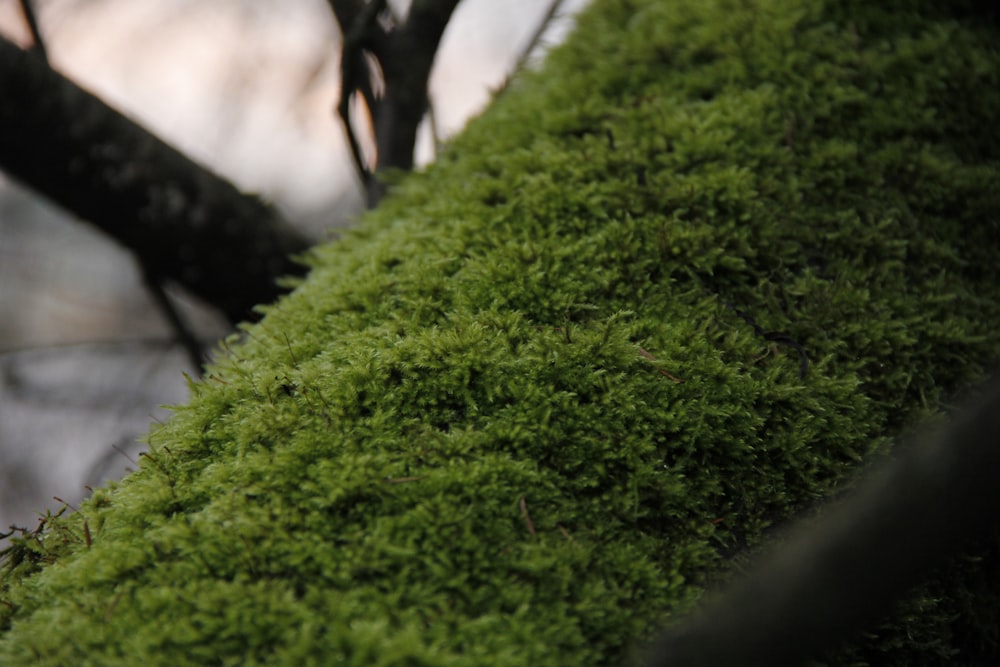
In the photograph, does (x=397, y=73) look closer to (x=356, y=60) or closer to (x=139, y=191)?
(x=356, y=60)

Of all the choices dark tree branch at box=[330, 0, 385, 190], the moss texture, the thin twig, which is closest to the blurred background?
the thin twig

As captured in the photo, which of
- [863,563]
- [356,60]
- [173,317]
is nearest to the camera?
[863,563]

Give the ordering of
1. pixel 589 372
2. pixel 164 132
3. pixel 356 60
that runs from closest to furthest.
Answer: pixel 589 372
pixel 356 60
pixel 164 132

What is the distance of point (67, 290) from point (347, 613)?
5.85m

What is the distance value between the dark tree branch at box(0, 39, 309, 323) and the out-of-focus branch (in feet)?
1.83

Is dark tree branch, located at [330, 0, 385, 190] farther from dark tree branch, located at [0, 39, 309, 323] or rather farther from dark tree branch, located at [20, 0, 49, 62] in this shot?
dark tree branch, located at [20, 0, 49, 62]

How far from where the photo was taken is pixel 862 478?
124 cm

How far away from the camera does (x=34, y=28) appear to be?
2.25m

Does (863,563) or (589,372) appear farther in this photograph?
(589,372)

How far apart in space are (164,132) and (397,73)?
2.76 meters

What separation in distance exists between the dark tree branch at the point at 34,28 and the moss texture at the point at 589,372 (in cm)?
145

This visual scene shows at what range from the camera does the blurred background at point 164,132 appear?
448 centimetres

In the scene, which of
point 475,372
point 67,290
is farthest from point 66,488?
point 475,372

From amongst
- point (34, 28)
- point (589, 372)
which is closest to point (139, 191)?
point (34, 28)
